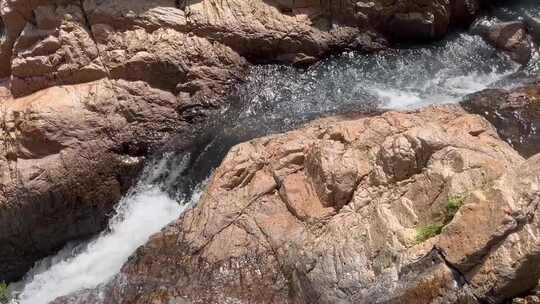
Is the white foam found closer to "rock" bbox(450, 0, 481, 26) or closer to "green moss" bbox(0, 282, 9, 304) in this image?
"green moss" bbox(0, 282, 9, 304)

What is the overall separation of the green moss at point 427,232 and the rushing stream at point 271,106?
405 cm

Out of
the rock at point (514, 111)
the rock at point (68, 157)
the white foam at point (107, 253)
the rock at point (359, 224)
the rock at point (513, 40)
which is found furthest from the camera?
the rock at point (513, 40)

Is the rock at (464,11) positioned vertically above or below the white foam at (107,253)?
above

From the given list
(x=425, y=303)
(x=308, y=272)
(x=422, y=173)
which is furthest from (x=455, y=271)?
(x=308, y=272)

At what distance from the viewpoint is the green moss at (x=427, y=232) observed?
574 cm

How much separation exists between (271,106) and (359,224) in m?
4.34

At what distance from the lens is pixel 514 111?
29.0ft

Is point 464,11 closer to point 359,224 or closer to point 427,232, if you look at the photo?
point 359,224

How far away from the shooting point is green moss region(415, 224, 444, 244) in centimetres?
574

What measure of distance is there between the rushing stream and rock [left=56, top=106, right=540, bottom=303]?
1175mm

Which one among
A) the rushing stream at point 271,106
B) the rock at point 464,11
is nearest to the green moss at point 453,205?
the rushing stream at point 271,106

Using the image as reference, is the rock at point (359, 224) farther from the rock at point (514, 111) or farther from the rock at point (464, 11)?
the rock at point (464, 11)

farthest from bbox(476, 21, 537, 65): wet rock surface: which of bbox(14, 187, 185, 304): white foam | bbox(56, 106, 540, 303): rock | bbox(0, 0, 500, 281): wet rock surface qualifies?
bbox(14, 187, 185, 304): white foam

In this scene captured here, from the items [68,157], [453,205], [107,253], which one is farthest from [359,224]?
[68,157]
